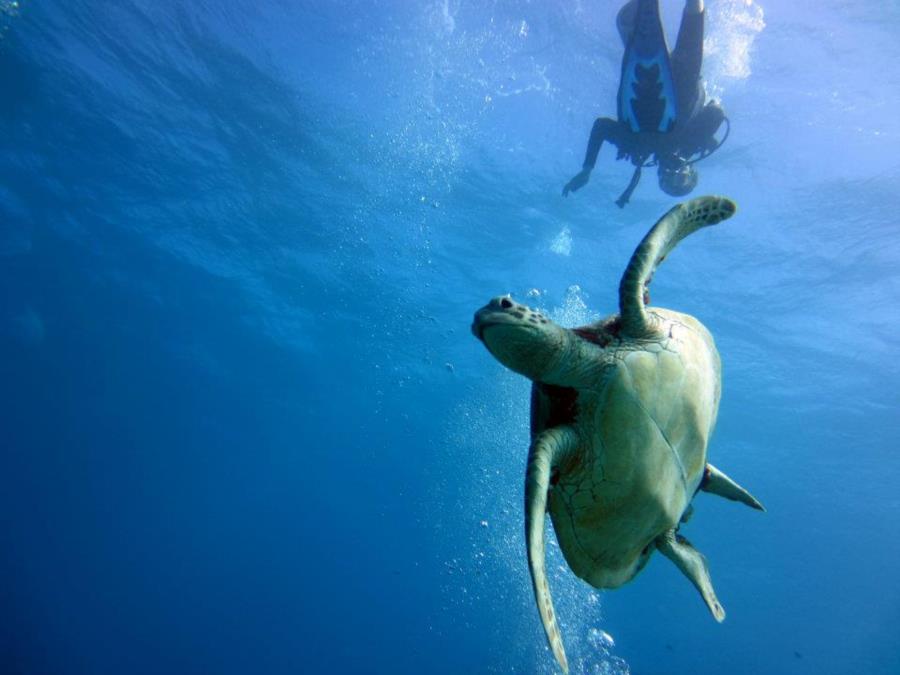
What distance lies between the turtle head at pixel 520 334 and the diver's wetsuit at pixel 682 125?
5722 mm

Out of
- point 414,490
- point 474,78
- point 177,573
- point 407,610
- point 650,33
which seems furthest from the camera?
point 407,610

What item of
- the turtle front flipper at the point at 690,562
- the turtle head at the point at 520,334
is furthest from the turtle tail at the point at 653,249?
the turtle front flipper at the point at 690,562

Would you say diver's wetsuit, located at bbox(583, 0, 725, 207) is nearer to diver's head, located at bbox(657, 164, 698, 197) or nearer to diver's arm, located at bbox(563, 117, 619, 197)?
diver's arm, located at bbox(563, 117, 619, 197)

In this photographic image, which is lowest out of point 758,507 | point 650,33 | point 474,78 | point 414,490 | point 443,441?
point 414,490

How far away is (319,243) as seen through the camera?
18.7 metres

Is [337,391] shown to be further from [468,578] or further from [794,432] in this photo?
[468,578]

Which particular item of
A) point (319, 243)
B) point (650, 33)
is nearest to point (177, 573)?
point (319, 243)

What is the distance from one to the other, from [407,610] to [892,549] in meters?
62.0

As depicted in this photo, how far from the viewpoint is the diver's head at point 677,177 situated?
318 inches

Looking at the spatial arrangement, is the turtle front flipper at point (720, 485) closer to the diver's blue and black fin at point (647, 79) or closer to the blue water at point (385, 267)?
the diver's blue and black fin at point (647, 79)

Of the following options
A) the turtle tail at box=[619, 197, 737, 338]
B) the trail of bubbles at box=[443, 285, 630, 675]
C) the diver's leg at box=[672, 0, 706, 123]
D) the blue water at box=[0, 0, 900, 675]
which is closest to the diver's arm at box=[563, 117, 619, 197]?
the diver's leg at box=[672, 0, 706, 123]

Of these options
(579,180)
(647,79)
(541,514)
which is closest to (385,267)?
(579,180)

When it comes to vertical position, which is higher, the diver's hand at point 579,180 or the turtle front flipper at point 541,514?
the diver's hand at point 579,180

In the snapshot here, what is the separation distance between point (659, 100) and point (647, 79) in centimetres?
37
